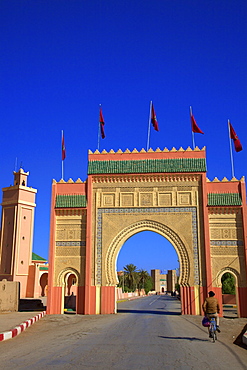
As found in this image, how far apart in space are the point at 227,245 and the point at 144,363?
47.2 feet

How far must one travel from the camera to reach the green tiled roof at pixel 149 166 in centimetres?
2134

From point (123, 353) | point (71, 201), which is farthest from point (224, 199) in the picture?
point (123, 353)

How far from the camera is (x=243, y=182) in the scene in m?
20.8

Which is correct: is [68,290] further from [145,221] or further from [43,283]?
[145,221]

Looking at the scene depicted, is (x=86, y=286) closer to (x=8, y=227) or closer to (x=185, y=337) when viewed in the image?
(x=185, y=337)

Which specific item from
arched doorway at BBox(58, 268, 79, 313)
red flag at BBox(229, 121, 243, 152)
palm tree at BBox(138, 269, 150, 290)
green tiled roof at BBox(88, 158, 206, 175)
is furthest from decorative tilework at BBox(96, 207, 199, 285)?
palm tree at BBox(138, 269, 150, 290)

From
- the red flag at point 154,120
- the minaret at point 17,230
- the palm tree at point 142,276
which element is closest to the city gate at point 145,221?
the red flag at point 154,120

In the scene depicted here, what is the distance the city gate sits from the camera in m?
20.0

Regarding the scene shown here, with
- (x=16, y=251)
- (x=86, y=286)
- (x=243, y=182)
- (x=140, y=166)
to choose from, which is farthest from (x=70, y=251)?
(x=16, y=251)

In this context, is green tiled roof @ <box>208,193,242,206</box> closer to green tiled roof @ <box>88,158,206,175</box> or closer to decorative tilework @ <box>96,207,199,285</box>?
decorative tilework @ <box>96,207,199,285</box>

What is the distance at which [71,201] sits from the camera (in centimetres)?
2161

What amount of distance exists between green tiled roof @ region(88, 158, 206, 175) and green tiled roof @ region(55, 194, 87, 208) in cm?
149

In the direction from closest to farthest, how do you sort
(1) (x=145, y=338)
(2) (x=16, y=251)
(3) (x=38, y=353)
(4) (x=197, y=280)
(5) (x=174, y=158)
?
(3) (x=38, y=353) < (1) (x=145, y=338) < (4) (x=197, y=280) < (5) (x=174, y=158) < (2) (x=16, y=251)

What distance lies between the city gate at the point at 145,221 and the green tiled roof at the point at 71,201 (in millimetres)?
55
